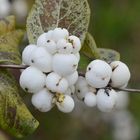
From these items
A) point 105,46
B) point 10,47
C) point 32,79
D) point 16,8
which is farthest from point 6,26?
point 105,46

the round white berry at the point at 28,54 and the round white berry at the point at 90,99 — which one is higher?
the round white berry at the point at 28,54

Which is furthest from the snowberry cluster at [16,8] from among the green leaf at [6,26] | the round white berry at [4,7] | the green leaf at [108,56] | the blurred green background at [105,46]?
the green leaf at [108,56]

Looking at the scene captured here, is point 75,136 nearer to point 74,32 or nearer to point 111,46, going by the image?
point 111,46

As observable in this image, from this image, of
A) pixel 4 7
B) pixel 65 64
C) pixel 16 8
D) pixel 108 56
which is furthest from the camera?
pixel 16 8

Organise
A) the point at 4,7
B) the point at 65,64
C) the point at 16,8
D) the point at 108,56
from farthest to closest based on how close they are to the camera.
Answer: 1. the point at 16,8
2. the point at 4,7
3. the point at 108,56
4. the point at 65,64

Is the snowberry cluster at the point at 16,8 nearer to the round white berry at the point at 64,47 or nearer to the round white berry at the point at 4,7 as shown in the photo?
the round white berry at the point at 4,7

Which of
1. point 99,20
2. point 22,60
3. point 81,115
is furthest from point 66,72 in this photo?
point 99,20

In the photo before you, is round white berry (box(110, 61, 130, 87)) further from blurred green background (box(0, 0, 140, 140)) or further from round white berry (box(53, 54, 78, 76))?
blurred green background (box(0, 0, 140, 140))

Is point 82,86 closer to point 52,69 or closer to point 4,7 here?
point 52,69
